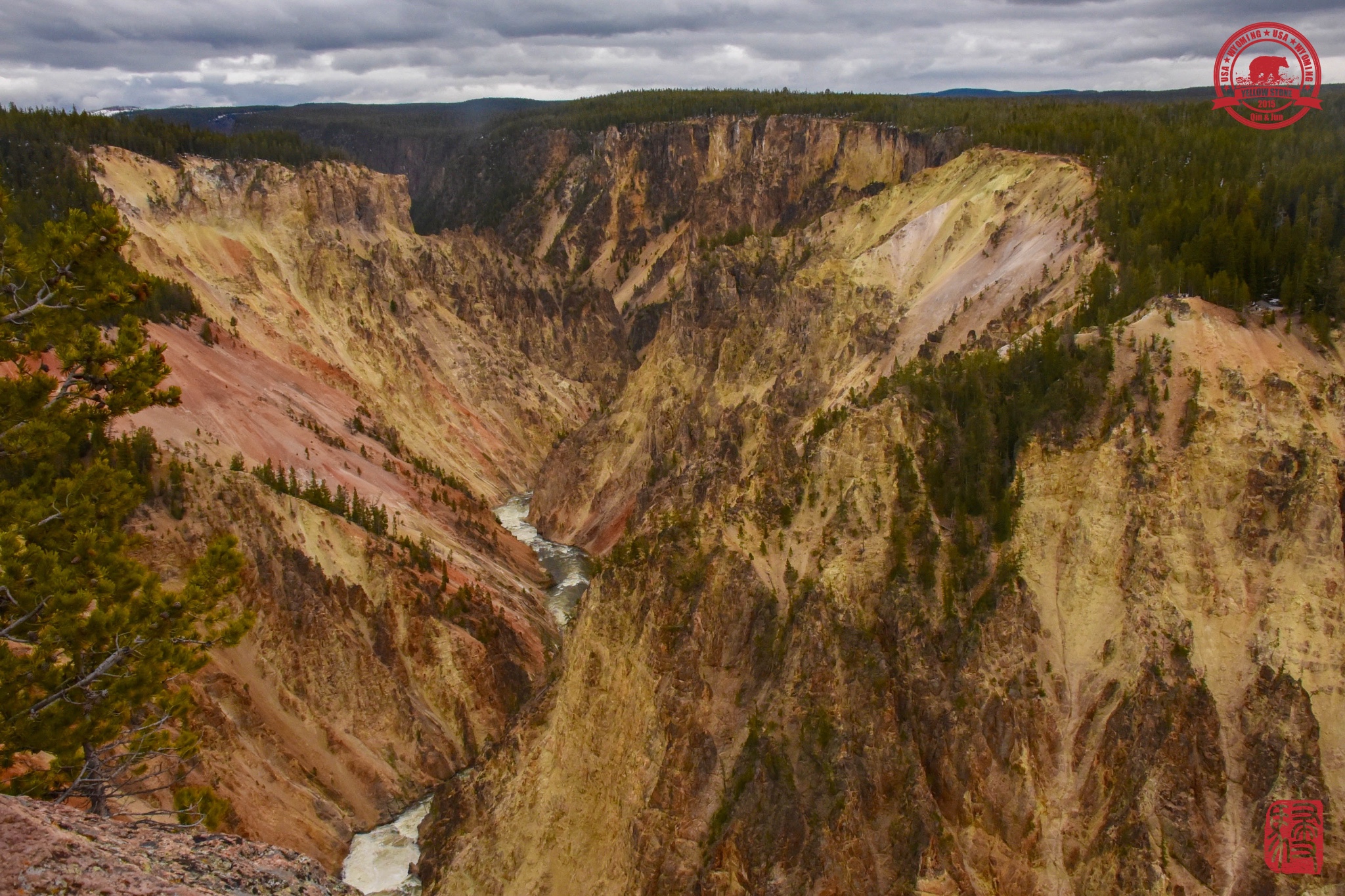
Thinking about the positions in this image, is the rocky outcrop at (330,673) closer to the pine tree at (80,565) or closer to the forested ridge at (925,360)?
the forested ridge at (925,360)

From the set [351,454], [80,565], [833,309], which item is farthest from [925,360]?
[351,454]

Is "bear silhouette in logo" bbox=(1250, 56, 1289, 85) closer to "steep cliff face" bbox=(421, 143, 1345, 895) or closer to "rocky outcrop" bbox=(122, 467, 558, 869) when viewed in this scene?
"steep cliff face" bbox=(421, 143, 1345, 895)

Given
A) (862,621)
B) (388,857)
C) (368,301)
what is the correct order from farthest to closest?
(368,301) → (388,857) → (862,621)

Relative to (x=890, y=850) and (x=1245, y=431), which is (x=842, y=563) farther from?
(x=1245, y=431)

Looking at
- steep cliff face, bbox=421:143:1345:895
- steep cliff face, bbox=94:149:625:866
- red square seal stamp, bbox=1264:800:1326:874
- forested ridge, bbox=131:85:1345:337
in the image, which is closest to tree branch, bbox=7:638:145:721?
steep cliff face, bbox=94:149:625:866

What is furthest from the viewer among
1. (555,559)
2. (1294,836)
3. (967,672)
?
(555,559)

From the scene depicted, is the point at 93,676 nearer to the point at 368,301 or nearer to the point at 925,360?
the point at 925,360
